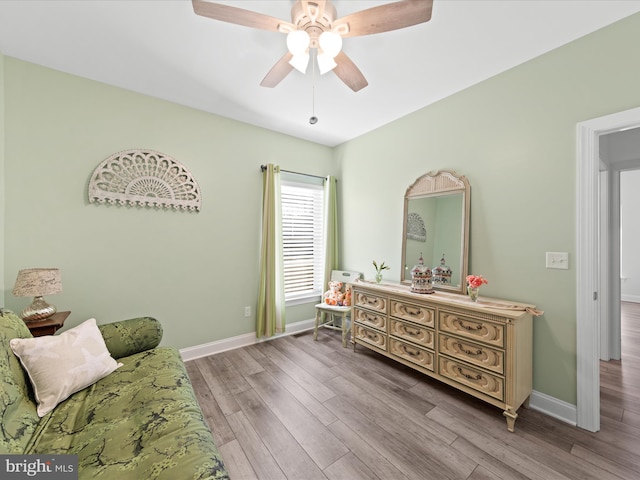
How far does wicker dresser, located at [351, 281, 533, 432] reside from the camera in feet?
5.84

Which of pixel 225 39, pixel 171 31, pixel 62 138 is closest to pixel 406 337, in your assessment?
pixel 225 39

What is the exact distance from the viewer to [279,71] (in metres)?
1.73

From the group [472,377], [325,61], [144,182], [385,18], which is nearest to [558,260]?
[472,377]

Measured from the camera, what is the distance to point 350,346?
3121 mm

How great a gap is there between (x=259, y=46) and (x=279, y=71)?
373 millimetres

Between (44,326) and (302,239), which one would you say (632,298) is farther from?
(44,326)

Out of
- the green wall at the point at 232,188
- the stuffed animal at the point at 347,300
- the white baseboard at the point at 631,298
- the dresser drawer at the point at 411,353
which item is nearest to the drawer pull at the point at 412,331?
the dresser drawer at the point at 411,353

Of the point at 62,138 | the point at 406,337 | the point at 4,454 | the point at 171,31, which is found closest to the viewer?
the point at 4,454

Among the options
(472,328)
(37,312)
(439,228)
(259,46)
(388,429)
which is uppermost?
(259,46)

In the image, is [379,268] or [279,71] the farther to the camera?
[379,268]

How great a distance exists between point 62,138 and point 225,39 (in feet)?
5.48

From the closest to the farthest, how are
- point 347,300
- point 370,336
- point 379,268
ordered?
point 370,336
point 379,268
point 347,300

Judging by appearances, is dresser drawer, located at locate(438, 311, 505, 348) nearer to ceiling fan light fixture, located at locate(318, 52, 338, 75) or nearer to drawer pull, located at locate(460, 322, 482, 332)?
drawer pull, located at locate(460, 322, 482, 332)

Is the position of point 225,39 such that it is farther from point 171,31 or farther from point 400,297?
point 400,297
